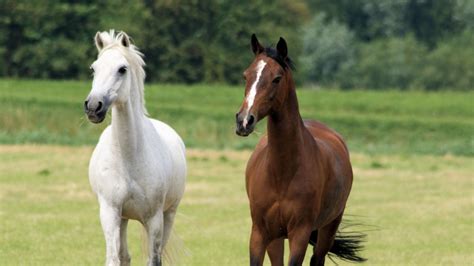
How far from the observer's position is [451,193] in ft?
71.9

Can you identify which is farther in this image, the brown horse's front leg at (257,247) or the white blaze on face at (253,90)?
the brown horse's front leg at (257,247)

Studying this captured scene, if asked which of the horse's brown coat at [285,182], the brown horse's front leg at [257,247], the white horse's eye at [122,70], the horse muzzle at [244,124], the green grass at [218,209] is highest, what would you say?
the white horse's eye at [122,70]

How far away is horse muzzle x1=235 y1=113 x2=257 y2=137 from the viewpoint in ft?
25.4

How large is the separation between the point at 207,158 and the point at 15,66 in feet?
125

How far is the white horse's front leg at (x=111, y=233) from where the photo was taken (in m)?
9.38

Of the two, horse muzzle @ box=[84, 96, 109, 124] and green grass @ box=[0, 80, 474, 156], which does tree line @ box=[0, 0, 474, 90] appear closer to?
green grass @ box=[0, 80, 474, 156]

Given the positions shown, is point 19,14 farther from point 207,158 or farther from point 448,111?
point 207,158

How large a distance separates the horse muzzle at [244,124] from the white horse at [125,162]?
5.00 ft

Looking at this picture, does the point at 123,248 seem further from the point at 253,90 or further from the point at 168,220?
the point at 253,90

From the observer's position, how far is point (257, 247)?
8711mm

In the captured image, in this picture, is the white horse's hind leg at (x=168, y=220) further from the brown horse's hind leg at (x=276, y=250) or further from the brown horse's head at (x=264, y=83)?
the brown horse's head at (x=264, y=83)

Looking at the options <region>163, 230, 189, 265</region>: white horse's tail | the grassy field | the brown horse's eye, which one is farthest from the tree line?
the brown horse's eye

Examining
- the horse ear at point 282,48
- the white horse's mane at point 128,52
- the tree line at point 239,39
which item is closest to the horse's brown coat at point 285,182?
the horse ear at point 282,48

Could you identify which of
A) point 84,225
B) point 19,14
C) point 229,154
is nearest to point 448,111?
point 229,154
